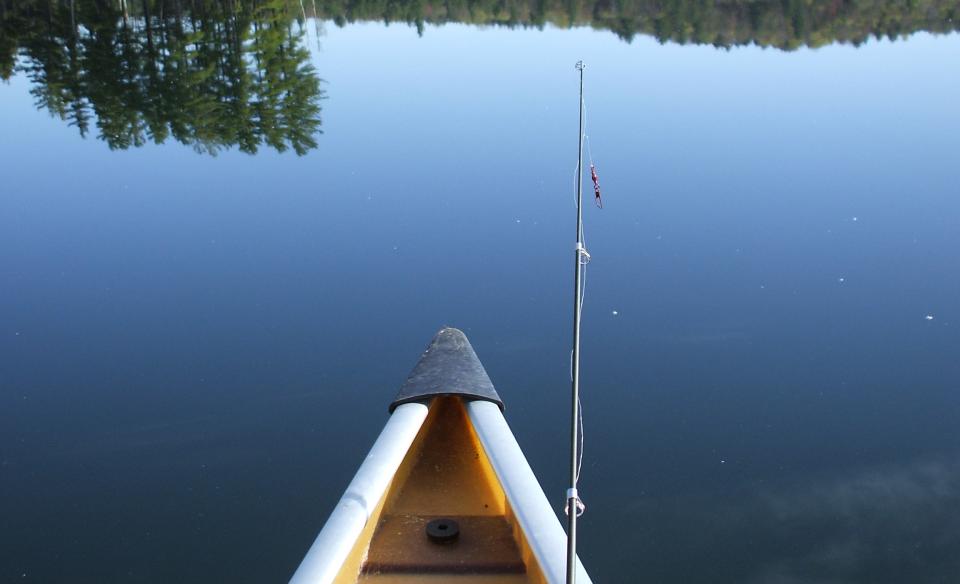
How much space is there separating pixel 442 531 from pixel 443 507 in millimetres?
254

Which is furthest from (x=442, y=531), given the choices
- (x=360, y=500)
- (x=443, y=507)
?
(x=360, y=500)

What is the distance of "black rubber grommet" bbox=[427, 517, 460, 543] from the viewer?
4.04 metres

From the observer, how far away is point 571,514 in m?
2.52

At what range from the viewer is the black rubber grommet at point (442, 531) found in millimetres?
4043

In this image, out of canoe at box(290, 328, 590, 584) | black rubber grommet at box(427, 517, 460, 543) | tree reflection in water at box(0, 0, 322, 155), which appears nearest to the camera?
canoe at box(290, 328, 590, 584)

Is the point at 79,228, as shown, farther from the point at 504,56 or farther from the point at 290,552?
the point at 504,56

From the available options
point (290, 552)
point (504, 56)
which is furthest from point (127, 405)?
point (504, 56)

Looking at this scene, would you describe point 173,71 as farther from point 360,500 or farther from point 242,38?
point 360,500

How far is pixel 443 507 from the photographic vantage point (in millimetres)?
4312

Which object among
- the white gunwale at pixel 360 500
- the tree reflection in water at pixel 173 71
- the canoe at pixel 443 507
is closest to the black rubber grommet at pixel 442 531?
the canoe at pixel 443 507

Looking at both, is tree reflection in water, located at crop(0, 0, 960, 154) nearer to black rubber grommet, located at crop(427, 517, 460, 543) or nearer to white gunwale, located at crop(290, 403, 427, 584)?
white gunwale, located at crop(290, 403, 427, 584)

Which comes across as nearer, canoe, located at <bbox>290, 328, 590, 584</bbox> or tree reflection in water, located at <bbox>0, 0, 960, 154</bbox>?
canoe, located at <bbox>290, 328, 590, 584</bbox>

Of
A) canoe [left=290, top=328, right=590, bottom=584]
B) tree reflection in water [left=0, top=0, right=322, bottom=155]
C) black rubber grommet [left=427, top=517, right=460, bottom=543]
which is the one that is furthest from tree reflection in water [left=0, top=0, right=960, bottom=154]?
black rubber grommet [left=427, top=517, right=460, bottom=543]

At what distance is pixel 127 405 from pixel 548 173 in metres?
5.29
